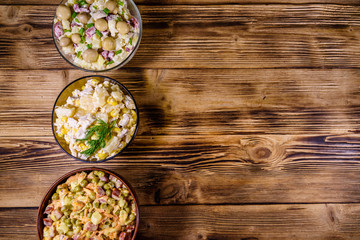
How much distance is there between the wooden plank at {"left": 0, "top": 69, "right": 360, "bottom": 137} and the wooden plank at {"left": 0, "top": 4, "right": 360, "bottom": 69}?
6 cm

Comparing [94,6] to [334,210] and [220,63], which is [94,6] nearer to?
[220,63]

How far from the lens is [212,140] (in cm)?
153

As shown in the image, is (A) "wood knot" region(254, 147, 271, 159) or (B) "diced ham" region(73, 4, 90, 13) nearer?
(B) "diced ham" region(73, 4, 90, 13)

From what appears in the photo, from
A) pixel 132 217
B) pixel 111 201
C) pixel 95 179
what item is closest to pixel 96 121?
pixel 95 179

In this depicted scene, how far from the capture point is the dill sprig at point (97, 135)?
1.25 metres

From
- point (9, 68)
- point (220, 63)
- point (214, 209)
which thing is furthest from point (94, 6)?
point (214, 209)

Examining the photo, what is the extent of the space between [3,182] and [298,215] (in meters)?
1.67

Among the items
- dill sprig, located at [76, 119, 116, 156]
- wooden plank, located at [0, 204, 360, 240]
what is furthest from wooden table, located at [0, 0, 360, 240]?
dill sprig, located at [76, 119, 116, 156]

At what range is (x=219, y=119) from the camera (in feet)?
5.02

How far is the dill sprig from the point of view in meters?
1.25

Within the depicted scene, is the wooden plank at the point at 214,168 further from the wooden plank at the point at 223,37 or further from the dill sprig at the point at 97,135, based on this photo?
the wooden plank at the point at 223,37

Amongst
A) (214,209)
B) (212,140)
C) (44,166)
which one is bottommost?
(44,166)

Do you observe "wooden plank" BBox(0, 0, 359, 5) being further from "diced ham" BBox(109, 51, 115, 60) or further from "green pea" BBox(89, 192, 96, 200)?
"green pea" BBox(89, 192, 96, 200)

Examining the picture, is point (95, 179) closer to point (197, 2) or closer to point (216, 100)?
point (216, 100)
